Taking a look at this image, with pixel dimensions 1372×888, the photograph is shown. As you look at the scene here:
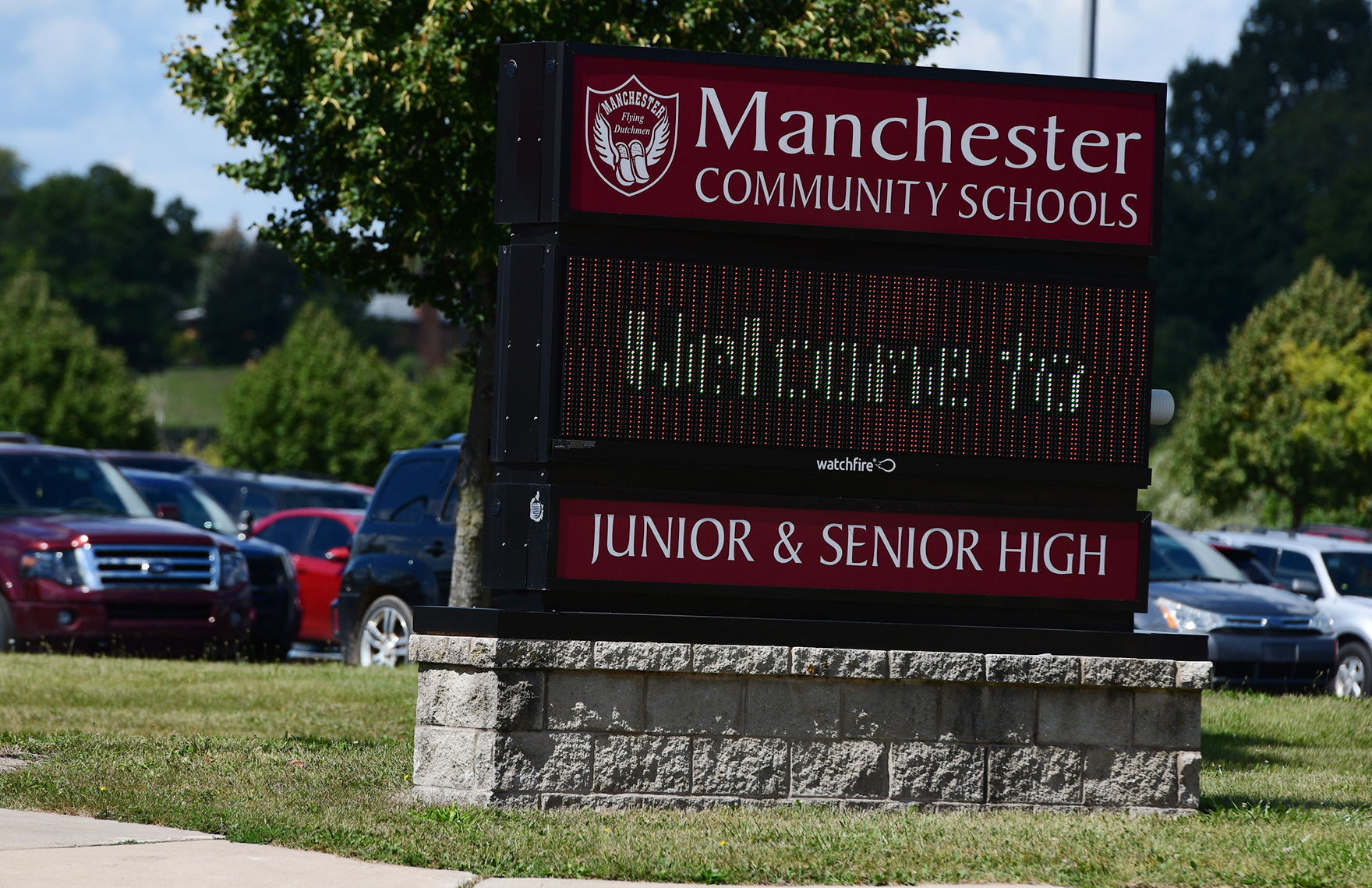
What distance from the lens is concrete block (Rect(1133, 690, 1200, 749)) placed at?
7.82 metres

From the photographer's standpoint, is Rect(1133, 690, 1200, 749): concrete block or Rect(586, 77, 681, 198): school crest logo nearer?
Rect(586, 77, 681, 198): school crest logo

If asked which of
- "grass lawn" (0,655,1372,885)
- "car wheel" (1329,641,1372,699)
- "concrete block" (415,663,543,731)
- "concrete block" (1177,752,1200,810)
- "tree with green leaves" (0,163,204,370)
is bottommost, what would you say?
"car wheel" (1329,641,1372,699)

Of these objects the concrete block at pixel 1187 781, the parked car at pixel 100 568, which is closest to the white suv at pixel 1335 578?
the concrete block at pixel 1187 781

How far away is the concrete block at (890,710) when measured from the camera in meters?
7.63

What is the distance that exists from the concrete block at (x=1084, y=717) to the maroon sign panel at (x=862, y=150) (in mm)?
2164

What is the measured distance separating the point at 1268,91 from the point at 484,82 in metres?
82.0

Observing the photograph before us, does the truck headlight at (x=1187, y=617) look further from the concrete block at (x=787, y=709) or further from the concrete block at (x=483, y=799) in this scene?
the concrete block at (x=483, y=799)

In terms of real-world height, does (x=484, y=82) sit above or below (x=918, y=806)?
above

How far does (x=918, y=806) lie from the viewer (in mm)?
7621

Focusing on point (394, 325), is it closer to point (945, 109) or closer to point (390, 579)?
point (390, 579)

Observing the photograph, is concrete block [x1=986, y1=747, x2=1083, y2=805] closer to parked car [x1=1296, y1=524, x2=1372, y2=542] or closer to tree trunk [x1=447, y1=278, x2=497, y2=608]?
tree trunk [x1=447, y1=278, x2=497, y2=608]

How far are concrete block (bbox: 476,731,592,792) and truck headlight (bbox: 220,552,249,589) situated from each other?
25.7ft

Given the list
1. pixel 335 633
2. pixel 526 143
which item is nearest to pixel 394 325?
pixel 335 633

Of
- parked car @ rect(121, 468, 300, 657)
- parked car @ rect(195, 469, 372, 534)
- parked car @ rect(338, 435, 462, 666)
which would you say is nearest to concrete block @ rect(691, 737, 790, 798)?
parked car @ rect(338, 435, 462, 666)
